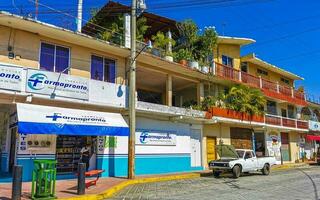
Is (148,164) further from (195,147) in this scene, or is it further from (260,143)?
(260,143)

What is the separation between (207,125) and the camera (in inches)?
1089

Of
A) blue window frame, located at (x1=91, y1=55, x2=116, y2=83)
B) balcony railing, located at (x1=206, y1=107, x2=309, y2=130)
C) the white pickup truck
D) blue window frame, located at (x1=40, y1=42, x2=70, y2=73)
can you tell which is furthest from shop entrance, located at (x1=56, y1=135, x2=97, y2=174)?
balcony railing, located at (x1=206, y1=107, x2=309, y2=130)

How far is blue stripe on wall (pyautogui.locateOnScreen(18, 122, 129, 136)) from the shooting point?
46.8ft

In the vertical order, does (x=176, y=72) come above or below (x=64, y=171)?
above

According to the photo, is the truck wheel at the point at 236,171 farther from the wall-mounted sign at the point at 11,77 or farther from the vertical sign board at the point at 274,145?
the vertical sign board at the point at 274,145

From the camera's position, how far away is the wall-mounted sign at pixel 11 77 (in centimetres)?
1517

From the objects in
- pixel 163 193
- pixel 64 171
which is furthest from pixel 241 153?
pixel 64 171

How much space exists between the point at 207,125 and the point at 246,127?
6.22 m

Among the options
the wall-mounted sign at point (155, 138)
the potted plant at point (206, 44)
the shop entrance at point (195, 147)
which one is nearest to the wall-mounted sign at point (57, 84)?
the wall-mounted sign at point (155, 138)

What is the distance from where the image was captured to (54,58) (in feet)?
59.5

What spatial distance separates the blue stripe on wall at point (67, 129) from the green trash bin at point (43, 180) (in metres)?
2.83

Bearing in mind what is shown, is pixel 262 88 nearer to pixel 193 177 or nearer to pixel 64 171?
pixel 193 177

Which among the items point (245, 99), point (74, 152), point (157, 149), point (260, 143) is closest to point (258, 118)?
point (245, 99)

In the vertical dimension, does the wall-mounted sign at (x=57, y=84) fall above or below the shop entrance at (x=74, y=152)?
above
